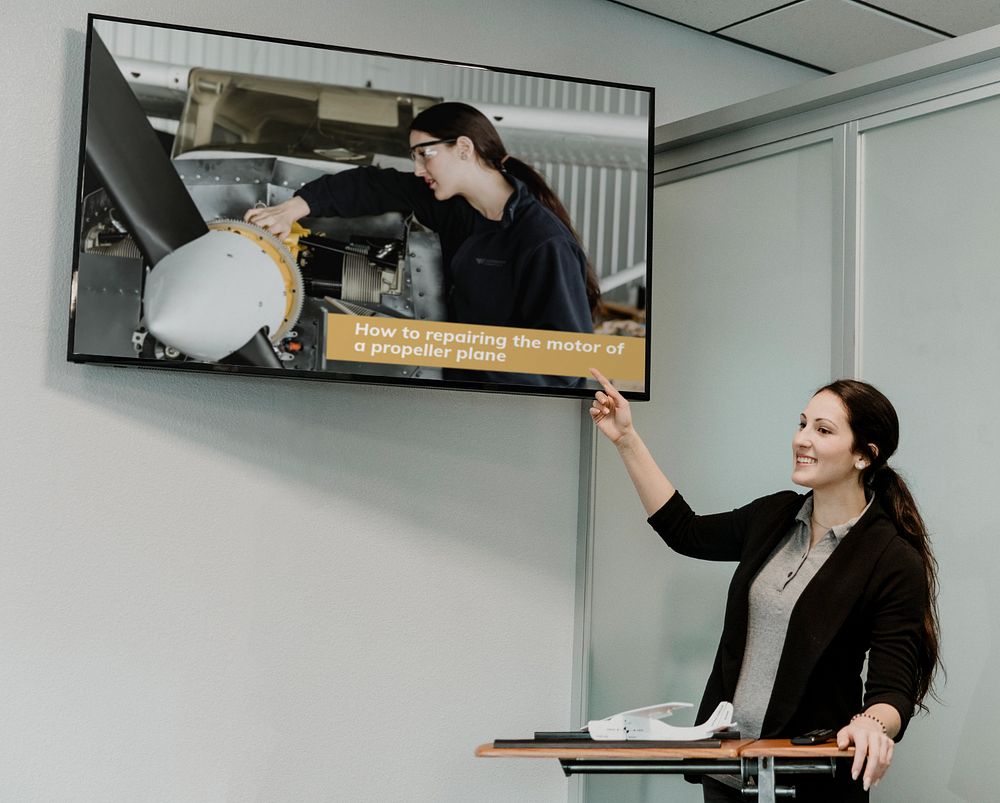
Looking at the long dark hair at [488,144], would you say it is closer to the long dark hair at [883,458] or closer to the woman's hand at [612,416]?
the woman's hand at [612,416]

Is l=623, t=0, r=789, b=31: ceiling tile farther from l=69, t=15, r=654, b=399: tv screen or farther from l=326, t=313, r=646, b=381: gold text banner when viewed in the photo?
l=326, t=313, r=646, b=381: gold text banner

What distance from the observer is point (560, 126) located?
3.09 metres

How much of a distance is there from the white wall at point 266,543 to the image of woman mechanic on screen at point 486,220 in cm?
43

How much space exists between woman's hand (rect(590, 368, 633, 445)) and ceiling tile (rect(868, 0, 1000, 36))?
5.70 ft

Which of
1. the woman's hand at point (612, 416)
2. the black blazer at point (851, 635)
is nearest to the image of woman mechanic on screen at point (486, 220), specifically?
the woman's hand at point (612, 416)

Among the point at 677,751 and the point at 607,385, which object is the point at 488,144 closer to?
the point at 607,385

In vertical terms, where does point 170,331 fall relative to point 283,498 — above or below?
above

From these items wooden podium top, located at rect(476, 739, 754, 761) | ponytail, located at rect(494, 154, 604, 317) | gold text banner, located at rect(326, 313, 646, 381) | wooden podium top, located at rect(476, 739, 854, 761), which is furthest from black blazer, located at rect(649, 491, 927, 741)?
ponytail, located at rect(494, 154, 604, 317)

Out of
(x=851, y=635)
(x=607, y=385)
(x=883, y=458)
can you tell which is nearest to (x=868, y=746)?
(x=851, y=635)

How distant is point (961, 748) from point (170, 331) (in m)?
2.02

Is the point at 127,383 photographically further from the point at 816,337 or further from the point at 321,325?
the point at 816,337

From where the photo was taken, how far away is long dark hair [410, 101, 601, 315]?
2.99 m

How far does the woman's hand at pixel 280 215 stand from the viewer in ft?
9.23

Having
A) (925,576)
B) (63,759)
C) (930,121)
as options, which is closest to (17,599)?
(63,759)
